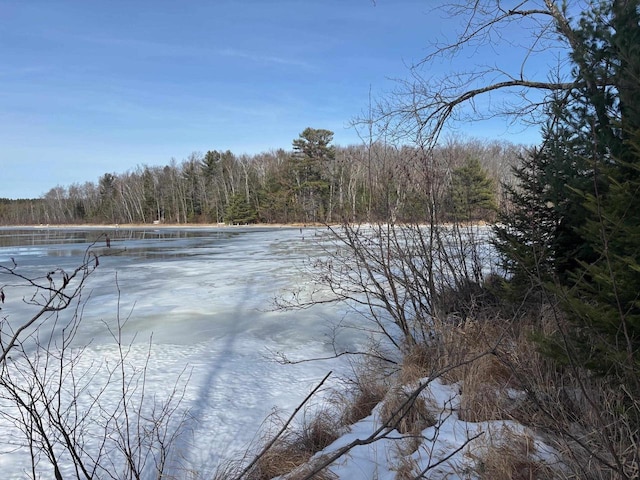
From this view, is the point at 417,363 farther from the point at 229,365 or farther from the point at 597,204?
the point at 597,204

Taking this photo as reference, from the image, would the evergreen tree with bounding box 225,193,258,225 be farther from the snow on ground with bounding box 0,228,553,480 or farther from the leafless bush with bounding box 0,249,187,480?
the leafless bush with bounding box 0,249,187,480

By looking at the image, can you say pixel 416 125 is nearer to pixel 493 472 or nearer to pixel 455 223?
pixel 455 223

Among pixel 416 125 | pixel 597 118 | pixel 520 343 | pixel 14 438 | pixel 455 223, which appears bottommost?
pixel 14 438

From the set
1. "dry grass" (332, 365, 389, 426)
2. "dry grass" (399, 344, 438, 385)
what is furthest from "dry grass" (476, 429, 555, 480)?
"dry grass" (332, 365, 389, 426)

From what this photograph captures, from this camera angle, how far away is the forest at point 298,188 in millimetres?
5309

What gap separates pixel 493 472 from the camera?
238cm

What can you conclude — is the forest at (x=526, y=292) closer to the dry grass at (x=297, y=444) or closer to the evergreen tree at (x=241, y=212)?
the dry grass at (x=297, y=444)

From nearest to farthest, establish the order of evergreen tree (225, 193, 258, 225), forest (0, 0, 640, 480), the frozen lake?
forest (0, 0, 640, 480), the frozen lake, evergreen tree (225, 193, 258, 225)

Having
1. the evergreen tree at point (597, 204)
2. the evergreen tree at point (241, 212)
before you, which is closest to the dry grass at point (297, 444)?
the evergreen tree at point (597, 204)

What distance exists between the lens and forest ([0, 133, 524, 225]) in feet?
17.4

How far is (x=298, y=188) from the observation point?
17.4m

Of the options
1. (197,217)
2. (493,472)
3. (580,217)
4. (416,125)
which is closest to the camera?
(493,472)

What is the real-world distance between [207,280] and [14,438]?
25.8ft

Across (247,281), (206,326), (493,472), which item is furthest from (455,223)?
(247,281)
